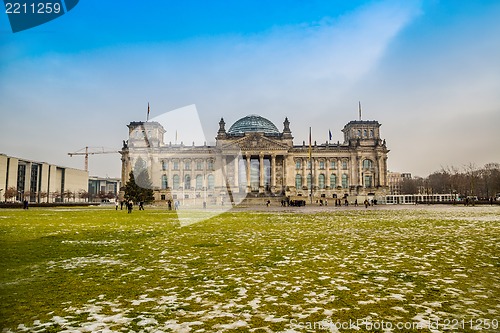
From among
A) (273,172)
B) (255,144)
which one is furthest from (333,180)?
(255,144)

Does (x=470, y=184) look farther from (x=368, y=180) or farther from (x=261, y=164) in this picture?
(x=261, y=164)

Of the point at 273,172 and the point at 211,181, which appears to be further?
the point at 211,181

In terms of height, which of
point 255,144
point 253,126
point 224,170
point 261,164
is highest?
point 253,126

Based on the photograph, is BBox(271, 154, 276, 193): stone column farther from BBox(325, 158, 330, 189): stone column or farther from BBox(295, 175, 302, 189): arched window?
BBox(325, 158, 330, 189): stone column

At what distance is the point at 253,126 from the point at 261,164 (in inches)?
760

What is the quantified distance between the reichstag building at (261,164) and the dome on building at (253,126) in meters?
2.44

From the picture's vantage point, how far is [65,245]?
15.1 metres

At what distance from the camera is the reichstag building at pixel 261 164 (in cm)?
10619

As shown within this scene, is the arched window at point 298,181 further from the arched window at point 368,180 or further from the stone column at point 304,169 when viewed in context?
the arched window at point 368,180

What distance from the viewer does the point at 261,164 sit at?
10606 centimetres

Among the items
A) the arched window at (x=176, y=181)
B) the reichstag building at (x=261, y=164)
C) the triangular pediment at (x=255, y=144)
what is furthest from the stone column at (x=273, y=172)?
the arched window at (x=176, y=181)

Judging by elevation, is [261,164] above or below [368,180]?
above

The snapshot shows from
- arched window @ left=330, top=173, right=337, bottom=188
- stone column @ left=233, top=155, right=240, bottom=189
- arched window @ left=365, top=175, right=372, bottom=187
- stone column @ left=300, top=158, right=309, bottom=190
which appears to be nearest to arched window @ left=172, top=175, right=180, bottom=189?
stone column @ left=233, top=155, right=240, bottom=189

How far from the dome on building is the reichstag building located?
2.44m
